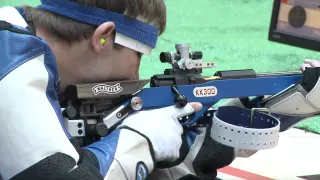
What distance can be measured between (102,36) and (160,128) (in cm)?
16

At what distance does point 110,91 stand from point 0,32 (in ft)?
0.68

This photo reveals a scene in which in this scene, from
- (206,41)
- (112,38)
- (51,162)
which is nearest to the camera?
(51,162)

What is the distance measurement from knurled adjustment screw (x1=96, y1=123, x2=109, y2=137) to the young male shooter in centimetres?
4

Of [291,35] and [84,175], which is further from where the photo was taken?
[291,35]

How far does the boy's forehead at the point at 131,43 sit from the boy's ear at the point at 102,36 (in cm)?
1

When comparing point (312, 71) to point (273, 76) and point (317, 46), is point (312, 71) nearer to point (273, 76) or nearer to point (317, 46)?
point (273, 76)

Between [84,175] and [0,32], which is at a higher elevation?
[0,32]

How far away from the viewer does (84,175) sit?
2.36 ft

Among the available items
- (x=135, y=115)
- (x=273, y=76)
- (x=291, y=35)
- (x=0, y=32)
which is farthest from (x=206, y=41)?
(x=0, y=32)

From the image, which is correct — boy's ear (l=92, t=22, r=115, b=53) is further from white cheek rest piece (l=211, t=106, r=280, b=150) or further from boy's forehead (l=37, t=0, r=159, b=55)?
white cheek rest piece (l=211, t=106, r=280, b=150)

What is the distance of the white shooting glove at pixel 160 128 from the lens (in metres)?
0.88

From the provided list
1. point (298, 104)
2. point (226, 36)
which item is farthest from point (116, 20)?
Result: point (226, 36)

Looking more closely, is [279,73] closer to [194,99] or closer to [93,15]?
[194,99]

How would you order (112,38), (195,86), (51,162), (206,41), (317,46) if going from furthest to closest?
(206,41), (317,46), (195,86), (112,38), (51,162)
